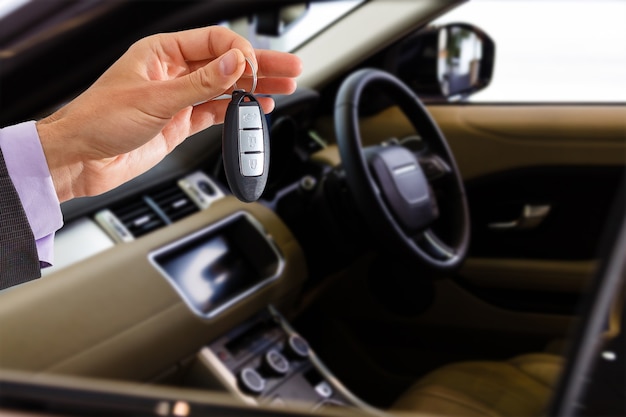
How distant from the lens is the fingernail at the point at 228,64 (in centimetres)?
62

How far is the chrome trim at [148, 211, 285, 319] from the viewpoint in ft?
4.41

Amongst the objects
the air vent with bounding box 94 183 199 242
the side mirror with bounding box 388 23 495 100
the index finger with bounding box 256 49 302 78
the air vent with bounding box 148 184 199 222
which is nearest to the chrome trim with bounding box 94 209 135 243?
the air vent with bounding box 94 183 199 242

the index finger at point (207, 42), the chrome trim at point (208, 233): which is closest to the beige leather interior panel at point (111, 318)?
the chrome trim at point (208, 233)

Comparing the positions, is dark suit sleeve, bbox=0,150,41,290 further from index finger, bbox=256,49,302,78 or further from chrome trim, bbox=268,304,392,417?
chrome trim, bbox=268,304,392,417

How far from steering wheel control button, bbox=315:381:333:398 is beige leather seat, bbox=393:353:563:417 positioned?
0.13 metres

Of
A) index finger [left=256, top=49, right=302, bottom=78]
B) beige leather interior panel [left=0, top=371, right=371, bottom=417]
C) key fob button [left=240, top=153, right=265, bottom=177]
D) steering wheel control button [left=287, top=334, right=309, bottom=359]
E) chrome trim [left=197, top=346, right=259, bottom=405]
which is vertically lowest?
steering wheel control button [left=287, top=334, right=309, bottom=359]

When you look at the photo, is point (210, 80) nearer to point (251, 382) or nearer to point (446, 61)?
point (251, 382)

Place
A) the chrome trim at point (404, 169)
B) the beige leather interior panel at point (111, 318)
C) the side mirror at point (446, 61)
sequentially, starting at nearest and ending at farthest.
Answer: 1. the beige leather interior panel at point (111, 318)
2. the chrome trim at point (404, 169)
3. the side mirror at point (446, 61)

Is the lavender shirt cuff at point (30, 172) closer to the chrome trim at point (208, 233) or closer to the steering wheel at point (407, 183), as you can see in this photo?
the chrome trim at point (208, 233)

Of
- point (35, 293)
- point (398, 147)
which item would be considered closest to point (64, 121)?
point (35, 293)

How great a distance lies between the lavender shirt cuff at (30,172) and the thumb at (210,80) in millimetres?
207

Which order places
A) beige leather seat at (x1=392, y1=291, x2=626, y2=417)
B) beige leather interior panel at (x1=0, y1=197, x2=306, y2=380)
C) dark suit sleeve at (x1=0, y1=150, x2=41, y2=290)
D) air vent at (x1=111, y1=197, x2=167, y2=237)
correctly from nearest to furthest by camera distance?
dark suit sleeve at (x1=0, y1=150, x2=41, y2=290) → beige leather interior panel at (x1=0, y1=197, x2=306, y2=380) → beige leather seat at (x1=392, y1=291, x2=626, y2=417) → air vent at (x1=111, y1=197, x2=167, y2=237)

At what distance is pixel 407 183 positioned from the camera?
1.47m

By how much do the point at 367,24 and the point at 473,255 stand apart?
0.65 metres
